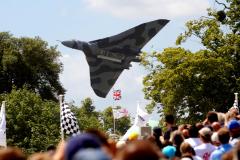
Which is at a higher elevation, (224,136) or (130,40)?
(130,40)

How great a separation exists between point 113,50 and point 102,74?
2131mm

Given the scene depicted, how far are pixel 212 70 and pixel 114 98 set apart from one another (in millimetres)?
35777

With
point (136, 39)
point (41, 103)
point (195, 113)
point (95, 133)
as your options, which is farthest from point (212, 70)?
point (95, 133)

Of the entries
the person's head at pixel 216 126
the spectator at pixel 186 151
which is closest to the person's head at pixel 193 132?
the person's head at pixel 216 126

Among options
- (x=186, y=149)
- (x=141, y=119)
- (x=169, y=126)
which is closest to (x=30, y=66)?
(x=141, y=119)

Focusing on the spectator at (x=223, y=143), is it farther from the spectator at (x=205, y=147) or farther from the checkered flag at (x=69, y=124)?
the checkered flag at (x=69, y=124)

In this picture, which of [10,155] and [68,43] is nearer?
[10,155]

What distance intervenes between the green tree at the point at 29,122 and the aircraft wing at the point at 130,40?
19.5 m

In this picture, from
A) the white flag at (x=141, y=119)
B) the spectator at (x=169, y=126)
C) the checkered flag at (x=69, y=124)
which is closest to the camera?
the spectator at (x=169, y=126)

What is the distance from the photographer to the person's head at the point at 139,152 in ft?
13.1

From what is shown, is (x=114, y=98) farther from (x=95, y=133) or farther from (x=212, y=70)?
(x=95, y=133)

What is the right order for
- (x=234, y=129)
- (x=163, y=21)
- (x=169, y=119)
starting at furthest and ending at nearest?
(x=163, y=21), (x=169, y=119), (x=234, y=129)

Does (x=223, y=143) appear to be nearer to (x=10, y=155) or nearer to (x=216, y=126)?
(x=216, y=126)

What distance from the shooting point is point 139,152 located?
4.00 meters
